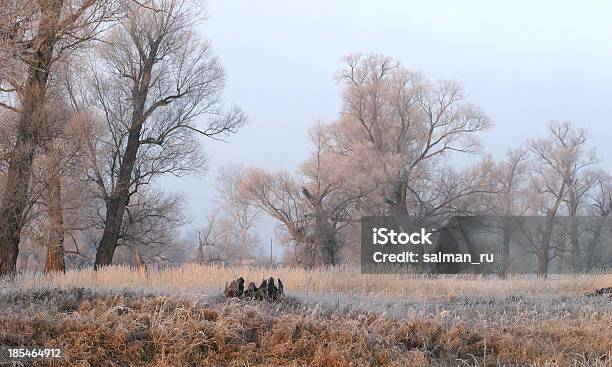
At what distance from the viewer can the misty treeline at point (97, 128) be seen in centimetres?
1644

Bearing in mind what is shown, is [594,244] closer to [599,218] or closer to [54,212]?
[599,218]

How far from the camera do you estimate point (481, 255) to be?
3734 centimetres

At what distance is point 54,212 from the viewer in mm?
21125

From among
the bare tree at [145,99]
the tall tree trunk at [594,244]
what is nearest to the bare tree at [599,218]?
the tall tree trunk at [594,244]

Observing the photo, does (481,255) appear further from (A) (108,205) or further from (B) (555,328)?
(B) (555,328)

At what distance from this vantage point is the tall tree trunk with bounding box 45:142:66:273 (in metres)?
19.4

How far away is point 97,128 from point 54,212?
13.5 ft

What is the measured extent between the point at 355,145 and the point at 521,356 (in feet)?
113

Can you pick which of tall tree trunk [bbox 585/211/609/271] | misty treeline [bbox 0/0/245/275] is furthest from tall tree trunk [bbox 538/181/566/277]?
misty treeline [bbox 0/0/245/275]

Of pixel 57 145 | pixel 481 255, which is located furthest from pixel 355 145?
pixel 57 145

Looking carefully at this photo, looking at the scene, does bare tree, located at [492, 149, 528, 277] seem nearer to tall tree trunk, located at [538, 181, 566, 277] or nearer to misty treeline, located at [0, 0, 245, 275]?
tall tree trunk, located at [538, 181, 566, 277]

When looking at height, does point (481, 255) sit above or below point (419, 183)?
below
